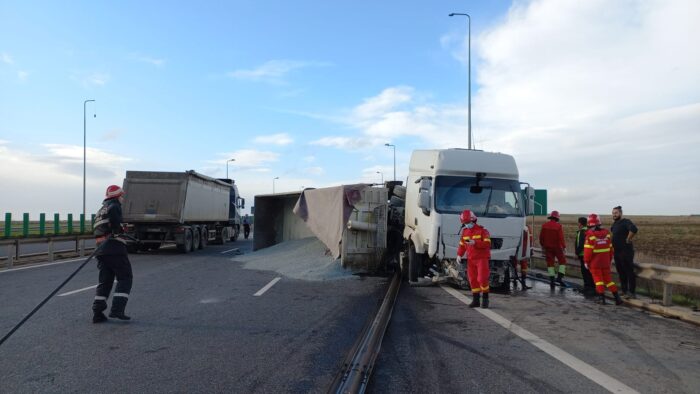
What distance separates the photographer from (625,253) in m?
10.1

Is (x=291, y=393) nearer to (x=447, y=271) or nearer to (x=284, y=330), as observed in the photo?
(x=284, y=330)

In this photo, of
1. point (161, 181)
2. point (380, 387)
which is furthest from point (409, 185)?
point (161, 181)

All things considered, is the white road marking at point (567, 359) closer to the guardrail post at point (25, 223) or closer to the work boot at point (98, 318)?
the work boot at point (98, 318)

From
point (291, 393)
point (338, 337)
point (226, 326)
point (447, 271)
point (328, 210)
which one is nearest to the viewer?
point (291, 393)

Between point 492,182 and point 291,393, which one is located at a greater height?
point 492,182

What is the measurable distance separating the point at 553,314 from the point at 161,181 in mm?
15794

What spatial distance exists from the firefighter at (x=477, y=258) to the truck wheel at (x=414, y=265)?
2.54 metres

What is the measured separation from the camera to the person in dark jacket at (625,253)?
10039 millimetres

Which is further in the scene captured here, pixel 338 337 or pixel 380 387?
pixel 338 337

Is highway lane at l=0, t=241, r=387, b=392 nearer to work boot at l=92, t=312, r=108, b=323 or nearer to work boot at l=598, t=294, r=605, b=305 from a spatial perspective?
work boot at l=92, t=312, r=108, b=323

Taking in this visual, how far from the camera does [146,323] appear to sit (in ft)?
24.0

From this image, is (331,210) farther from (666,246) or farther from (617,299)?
(666,246)

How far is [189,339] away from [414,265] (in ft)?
20.1

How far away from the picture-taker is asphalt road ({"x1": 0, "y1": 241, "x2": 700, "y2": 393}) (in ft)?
15.7
